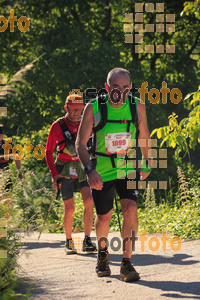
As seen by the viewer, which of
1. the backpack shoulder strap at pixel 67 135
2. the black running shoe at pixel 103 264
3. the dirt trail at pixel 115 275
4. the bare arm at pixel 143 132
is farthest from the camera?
the backpack shoulder strap at pixel 67 135

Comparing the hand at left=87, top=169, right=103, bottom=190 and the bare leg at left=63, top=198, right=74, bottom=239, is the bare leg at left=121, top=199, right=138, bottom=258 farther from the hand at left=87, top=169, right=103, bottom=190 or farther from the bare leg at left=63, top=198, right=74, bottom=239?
the bare leg at left=63, top=198, right=74, bottom=239

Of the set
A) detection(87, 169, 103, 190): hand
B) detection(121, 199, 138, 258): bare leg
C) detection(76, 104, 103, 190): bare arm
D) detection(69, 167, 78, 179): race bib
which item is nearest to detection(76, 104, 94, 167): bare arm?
detection(76, 104, 103, 190): bare arm

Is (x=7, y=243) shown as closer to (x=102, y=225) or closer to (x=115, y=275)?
(x=102, y=225)

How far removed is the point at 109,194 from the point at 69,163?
2.00 m

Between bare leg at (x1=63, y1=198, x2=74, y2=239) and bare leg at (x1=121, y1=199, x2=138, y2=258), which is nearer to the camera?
bare leg at (x1=121, y1=199, x2=138, y2=258)

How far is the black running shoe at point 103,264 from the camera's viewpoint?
580 centimetres

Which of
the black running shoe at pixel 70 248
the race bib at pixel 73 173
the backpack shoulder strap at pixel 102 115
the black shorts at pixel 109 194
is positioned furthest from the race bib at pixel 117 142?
the black running shoe at pixel 70 248

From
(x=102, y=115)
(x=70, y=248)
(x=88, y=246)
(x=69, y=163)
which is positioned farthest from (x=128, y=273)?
(x=69, y=163)

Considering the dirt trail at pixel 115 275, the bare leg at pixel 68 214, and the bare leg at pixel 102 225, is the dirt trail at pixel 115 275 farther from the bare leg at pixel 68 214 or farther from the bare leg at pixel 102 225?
the bare leg at pixel 102 225

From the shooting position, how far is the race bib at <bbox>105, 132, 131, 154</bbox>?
5.51m

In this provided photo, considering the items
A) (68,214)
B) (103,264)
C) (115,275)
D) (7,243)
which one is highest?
(68,214)

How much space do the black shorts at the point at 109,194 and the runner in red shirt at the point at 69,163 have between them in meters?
1.87

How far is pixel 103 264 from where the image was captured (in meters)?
5.84

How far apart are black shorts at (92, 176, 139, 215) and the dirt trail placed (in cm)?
68
